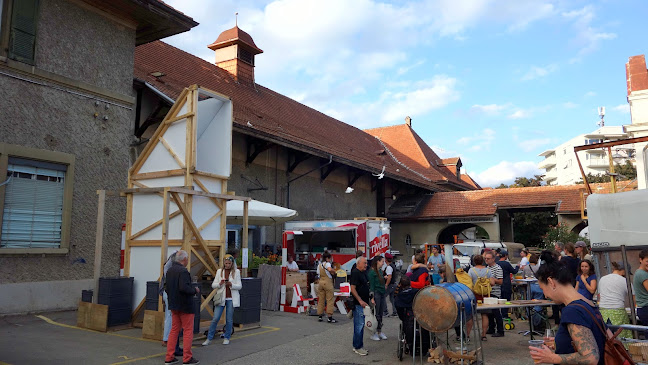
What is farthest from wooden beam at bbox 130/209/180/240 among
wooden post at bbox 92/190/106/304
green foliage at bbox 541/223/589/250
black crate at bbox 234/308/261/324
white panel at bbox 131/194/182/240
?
green foliage at bbox 541/223/589/250

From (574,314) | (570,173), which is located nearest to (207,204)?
(574,314)

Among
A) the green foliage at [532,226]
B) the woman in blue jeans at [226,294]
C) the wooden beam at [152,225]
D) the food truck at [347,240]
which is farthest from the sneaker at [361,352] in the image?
the green foliage at [532,226]

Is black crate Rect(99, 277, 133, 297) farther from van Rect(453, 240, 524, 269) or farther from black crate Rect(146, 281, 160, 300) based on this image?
van Rect(453, 240, 524, 269)

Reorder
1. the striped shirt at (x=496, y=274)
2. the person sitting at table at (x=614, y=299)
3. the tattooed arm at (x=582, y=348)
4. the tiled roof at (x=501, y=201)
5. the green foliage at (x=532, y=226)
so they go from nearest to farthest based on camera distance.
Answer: the tattooed arm at (x=582, y=348) → the person sitting at table at (x=614, y=299) → the striped shirt at (x=496, y=274) → the tiled roof at (x=501, y=201) → the green foliage at (x=532, y=226)

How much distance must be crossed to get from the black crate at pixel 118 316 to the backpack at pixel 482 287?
6.24m

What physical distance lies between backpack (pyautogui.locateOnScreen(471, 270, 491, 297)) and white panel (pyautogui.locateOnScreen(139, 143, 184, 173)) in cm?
583

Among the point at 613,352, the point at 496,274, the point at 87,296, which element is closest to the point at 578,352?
the point at 613,352

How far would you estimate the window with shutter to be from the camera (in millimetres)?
9508

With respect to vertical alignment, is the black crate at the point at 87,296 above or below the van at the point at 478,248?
below

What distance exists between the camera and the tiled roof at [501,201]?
23.5 metres

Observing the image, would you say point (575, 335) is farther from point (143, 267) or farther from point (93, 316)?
point (93, 316)

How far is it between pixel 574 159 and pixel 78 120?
301 ft

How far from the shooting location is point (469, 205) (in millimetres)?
25688

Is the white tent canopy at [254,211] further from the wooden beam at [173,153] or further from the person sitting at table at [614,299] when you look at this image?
the person sitting at table at [614,299]
